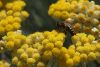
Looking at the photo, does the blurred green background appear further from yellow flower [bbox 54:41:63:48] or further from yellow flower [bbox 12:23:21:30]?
yellow flower [bbox 54:41:63:48]

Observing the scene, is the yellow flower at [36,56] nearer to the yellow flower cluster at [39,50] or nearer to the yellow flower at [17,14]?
the yellow flower cluster at [39,50]

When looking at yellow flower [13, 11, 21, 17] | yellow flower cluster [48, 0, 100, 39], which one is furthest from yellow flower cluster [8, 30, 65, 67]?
yellow flower [13, 11, 21, 17]

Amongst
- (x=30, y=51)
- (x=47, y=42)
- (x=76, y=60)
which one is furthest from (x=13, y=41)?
(x=76, y=60)

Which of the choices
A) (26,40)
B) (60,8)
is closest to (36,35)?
(26,40)

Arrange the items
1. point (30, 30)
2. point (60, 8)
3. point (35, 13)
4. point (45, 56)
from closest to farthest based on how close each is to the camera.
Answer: point (45, 56) → point (60, 8) → point (30, 30) → point (35, 13)

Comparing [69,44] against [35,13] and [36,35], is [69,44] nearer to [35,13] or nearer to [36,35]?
[36,35]

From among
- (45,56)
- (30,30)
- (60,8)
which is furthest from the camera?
(30,30)
